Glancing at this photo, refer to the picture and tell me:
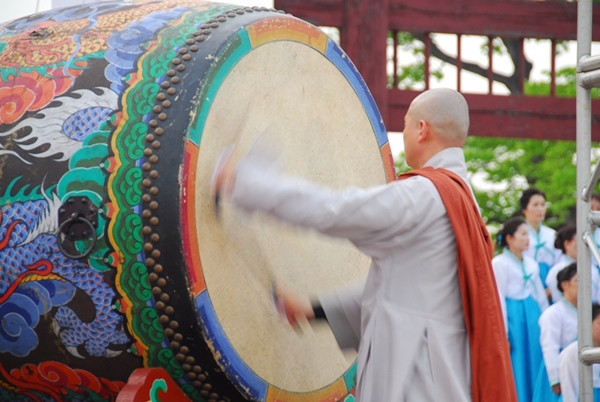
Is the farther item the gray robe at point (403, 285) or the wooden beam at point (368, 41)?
the wooden beam at point (368, 41)

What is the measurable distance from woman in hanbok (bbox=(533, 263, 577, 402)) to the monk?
2542 millimetres

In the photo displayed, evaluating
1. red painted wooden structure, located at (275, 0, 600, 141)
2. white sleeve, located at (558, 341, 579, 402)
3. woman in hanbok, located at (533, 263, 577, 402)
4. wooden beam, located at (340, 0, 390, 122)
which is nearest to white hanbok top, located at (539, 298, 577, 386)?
woman in hanbok, located at (533, 263, 577, 402)

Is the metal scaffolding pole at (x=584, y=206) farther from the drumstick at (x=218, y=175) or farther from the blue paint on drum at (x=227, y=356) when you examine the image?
the drumstick at (x=218, y=175)

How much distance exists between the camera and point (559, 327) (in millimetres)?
4633

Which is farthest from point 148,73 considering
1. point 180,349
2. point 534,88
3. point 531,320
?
point 534,88

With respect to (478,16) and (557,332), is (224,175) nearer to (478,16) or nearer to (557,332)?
(557,332)

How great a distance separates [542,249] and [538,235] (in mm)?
86

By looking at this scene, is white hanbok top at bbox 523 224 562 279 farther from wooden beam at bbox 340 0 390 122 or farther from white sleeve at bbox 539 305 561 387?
wooden beam at bbox 340 0 390 122

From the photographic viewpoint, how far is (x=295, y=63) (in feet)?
7.95

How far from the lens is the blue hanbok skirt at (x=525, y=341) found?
207 inches

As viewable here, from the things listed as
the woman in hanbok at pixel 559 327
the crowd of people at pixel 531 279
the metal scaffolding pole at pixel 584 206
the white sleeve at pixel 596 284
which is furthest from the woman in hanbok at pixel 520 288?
the metal scaffolding pole at pixel 584 206

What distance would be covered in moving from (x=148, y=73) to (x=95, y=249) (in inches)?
15.2

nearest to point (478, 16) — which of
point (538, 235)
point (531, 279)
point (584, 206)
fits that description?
point (538, 235)

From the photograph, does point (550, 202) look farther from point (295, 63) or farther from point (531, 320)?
point (295, 63)
